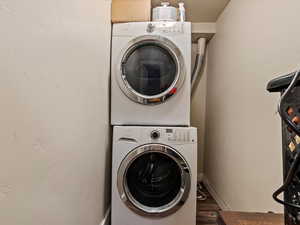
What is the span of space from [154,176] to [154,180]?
0.03 meters

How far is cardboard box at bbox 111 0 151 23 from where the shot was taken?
169 centimetres

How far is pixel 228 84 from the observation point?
6.10 feet

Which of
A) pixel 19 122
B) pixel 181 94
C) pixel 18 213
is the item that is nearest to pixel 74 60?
pixel 19 122

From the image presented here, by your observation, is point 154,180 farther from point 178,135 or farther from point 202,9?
point 202,9

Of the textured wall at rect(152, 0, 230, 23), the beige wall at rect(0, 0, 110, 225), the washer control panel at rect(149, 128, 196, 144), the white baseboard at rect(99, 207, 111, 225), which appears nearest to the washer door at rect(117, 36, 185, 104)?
the washer control panel at rect(149, 128, 196, 144)

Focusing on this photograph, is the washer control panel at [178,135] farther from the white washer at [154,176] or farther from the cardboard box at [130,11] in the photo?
the cardboard box at [130,11]

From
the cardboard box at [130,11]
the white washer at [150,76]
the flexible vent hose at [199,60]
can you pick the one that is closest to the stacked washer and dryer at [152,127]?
the white washer at [150,76]

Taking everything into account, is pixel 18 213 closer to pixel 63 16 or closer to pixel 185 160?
pixel 63 16

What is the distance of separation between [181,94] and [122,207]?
3.05 feet

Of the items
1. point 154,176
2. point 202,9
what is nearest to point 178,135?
point 154,176

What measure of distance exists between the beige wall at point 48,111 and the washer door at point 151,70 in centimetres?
39

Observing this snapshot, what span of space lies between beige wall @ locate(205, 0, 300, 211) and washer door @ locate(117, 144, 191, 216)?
0.44 meters

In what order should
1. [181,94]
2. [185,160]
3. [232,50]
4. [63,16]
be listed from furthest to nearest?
[232,50], [181,94], [185,160], [63,16]

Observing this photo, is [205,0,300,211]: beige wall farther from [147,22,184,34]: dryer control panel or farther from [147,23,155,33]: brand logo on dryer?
[147,23,155,33]: brand logo on dryer
